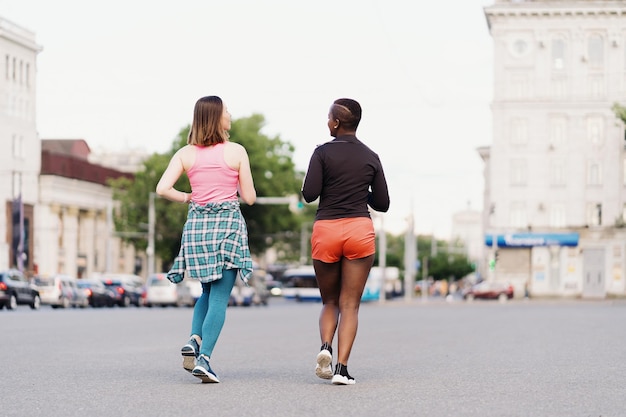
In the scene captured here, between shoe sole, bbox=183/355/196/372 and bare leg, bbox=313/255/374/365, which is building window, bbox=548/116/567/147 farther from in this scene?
shoe sole, bbox=183/355/196/372

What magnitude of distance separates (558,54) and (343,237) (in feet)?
266

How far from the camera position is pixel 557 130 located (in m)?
89.5

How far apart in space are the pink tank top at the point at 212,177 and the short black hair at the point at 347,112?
0.84 m

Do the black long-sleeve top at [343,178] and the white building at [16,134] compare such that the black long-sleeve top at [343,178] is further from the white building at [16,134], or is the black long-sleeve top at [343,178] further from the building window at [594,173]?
the building window at [594,173]

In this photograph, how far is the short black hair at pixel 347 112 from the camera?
10.2m

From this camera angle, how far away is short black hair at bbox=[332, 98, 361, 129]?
10.2 metres

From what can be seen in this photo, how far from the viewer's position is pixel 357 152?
33.5ft

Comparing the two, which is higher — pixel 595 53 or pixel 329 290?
pixel 595 53

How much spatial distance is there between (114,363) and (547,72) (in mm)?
79073

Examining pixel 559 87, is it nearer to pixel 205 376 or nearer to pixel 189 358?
pixel 189 358

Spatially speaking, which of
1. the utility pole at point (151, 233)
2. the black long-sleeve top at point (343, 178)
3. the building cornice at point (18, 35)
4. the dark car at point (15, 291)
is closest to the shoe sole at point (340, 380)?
the black long-sleeve top at point (343, 178)

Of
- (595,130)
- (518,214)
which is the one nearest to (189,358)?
(518,214)

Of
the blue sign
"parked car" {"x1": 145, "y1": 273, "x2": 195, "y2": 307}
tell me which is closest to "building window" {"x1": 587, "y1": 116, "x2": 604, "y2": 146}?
the blue sign

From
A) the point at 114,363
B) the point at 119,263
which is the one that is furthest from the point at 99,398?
the point at 119,263
